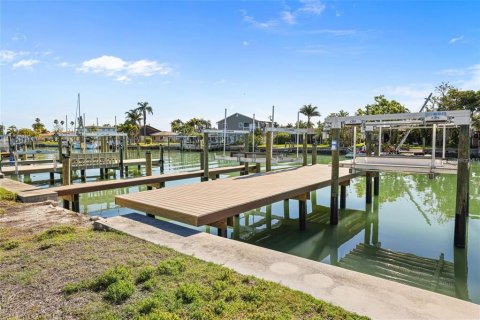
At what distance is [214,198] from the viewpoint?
8844 millimetres

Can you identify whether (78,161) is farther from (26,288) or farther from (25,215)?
(26,288)

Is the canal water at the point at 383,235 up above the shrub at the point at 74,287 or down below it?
below

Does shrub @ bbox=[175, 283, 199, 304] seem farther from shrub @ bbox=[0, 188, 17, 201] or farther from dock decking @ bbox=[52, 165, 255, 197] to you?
dock decking @ bbox=[52, 165, 255, 197]

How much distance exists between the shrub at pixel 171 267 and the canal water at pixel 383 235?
16.0 feet

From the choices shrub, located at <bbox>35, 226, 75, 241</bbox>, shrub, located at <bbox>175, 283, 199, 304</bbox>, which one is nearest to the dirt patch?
shrub, located at <bbox>35, 226, 75, 241</bbox>

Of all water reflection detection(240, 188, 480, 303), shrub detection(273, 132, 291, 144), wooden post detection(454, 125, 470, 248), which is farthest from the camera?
shrub detection(273, 132, 291, 144)

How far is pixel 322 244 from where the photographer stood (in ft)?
32.0

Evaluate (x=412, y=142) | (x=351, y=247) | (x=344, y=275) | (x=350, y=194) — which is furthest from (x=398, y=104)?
(x=344, y=275)

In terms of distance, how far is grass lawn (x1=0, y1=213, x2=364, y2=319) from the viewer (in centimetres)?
362

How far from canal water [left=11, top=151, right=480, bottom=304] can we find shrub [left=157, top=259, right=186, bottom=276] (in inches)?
192

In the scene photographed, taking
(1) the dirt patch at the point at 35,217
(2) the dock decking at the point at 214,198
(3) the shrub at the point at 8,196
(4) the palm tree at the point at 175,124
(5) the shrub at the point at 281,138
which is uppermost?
(4) the palm tree at the point at 175,124

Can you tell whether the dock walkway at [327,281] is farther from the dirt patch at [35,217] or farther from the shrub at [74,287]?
the dirt patch at [35,217]

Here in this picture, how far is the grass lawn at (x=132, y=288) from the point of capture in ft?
11.9

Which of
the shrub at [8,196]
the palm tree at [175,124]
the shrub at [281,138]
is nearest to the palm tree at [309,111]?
the shrub at [281,138]
